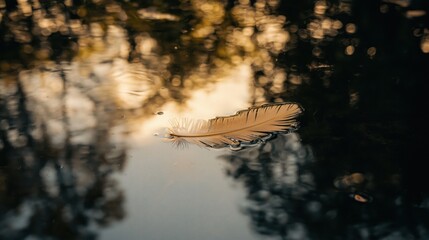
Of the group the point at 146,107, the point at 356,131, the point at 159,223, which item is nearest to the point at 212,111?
the point at 146,107

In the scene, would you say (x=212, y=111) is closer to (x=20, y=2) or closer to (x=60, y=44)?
(x=60, y=44)

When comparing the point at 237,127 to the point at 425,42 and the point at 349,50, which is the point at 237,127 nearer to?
the point at 349,50

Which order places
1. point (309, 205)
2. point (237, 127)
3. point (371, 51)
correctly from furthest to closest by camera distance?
point (371, 51) < point (237, 127) < point (309, 205)

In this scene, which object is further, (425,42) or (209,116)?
(425,42)

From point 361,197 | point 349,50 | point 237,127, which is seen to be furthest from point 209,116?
point 349,50

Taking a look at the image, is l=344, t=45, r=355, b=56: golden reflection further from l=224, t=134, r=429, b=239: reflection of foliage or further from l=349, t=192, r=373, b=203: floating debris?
l=349, t=192, r=373, b=203: floating debris

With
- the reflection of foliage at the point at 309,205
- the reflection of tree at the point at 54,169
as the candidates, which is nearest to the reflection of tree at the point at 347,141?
the reflection of foliage at the point at 309,205
